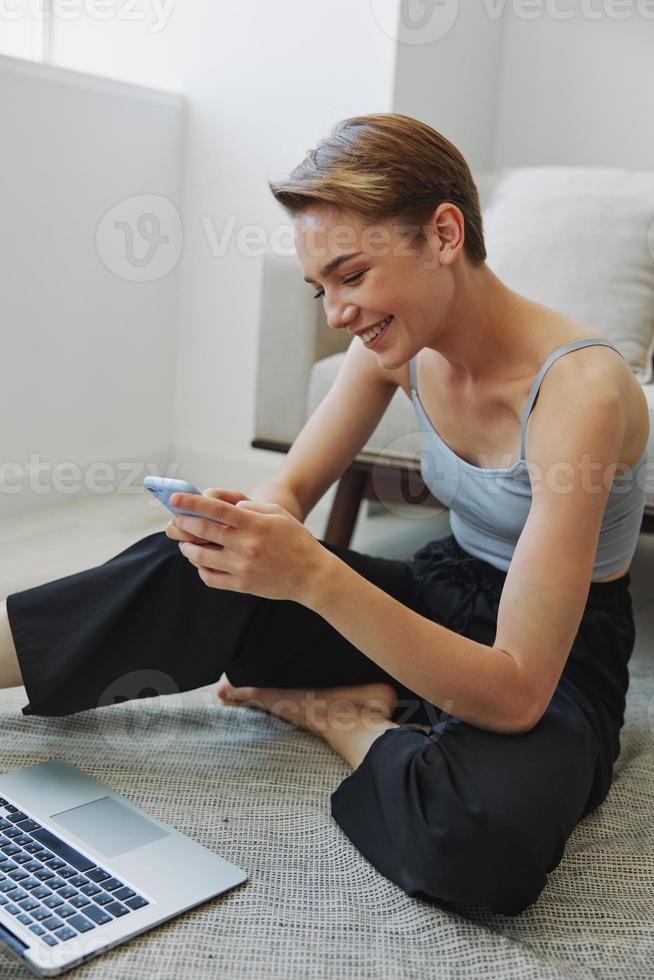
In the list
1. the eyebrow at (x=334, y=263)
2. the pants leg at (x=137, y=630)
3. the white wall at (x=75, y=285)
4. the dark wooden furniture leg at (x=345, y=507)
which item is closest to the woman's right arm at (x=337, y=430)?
the pants leg at (x=137, y=630)

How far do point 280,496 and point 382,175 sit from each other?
1.40 ft

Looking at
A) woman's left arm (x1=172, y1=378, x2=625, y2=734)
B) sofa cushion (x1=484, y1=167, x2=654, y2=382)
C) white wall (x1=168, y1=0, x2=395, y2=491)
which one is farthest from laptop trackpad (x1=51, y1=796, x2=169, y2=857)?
white wall (x1=168, y1=0, x2=395, y2=491)

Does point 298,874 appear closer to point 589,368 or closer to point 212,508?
point 212,508

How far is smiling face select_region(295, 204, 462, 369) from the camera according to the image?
1075mm

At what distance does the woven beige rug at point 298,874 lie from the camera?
3.08 ft

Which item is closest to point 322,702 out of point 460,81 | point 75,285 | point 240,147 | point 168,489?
point 168,489

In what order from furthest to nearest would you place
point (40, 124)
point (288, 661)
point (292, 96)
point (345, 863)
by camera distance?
point (292, 96) < point (40, 124) < point (288, 661) < point (345, 863)

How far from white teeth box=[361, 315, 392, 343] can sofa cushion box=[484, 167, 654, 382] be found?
0.92 meters

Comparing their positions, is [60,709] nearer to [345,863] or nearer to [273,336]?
[345,863]

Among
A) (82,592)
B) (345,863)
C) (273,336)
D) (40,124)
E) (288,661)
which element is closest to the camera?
(345,863)

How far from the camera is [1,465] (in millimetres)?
2250

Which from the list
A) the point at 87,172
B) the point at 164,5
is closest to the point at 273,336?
the point at 87,172

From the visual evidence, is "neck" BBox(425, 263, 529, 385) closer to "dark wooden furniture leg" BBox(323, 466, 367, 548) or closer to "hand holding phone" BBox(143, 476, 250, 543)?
"hand holding phone" BBox(143, 476, 250, 543)

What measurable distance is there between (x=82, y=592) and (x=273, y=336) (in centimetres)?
90
